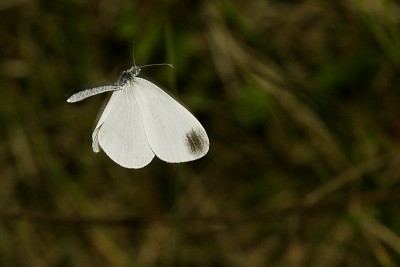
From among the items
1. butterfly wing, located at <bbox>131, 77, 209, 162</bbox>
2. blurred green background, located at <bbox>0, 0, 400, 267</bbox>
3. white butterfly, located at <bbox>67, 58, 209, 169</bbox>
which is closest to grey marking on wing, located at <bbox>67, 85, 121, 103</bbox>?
white butterfly, located at <bbox>67, 58, 209, 169</bbox>

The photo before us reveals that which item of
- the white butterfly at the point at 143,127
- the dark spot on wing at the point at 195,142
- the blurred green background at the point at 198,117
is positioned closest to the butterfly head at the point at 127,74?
the white butterfly at the point at 143,127

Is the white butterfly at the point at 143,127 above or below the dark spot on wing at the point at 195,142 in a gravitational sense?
above

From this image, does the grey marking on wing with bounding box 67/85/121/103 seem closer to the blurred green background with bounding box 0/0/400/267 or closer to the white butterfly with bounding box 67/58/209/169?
the white butterfly with bounding box 67/58/209/169

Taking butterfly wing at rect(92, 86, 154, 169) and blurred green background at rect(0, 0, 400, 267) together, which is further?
blurred green background at rect(0, 0, 400, 267)

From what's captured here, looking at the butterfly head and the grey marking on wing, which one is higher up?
the butterfly head

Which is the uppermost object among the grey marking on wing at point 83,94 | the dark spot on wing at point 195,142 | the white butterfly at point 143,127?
the grey marking on wing at point 83,94

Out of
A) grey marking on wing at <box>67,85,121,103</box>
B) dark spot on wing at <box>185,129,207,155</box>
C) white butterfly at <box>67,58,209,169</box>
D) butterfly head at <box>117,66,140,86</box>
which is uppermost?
butterfly head at <box>117,66,140,86</box>

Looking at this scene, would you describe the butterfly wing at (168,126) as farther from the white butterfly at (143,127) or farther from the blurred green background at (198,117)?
the blurred green background at (198,117)
